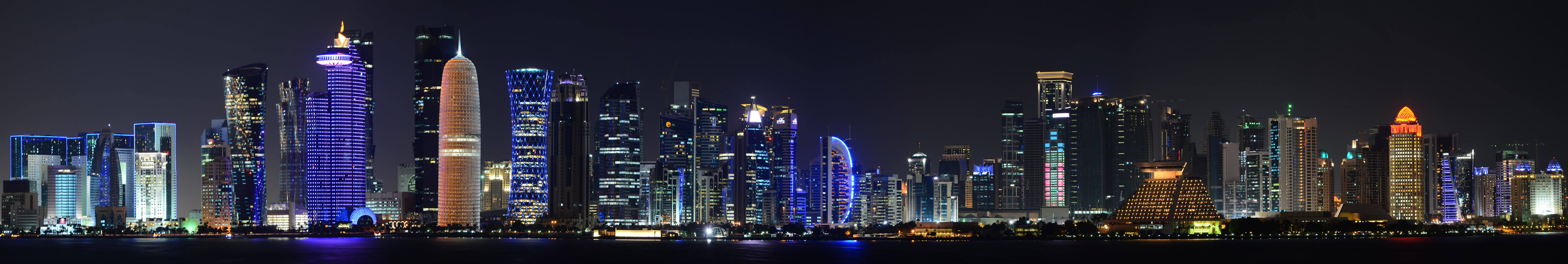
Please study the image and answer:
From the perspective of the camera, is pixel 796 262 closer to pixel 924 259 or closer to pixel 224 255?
pixel 924 259

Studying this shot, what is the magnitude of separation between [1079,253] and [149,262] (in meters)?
105

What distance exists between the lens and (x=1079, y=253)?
620 ft

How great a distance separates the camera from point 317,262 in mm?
169250

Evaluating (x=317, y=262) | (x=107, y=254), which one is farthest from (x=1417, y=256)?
(x=107, y=254)

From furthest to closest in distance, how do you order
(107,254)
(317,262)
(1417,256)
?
(107,254), (1417,256), (317,262)

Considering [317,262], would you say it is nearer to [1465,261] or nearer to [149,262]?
[149,262]

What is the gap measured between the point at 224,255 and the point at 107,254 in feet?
57.4

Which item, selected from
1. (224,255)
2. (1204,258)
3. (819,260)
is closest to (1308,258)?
(1204,258)

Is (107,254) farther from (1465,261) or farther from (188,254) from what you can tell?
(1465,261)

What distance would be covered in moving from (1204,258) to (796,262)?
4392cm

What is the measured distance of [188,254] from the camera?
19525 centimetres

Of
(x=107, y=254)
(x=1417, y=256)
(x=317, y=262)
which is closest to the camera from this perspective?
(x=317, y=262)

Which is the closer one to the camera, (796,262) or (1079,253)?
(796,262)

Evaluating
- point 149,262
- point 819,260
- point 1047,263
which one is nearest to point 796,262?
point 819,260
